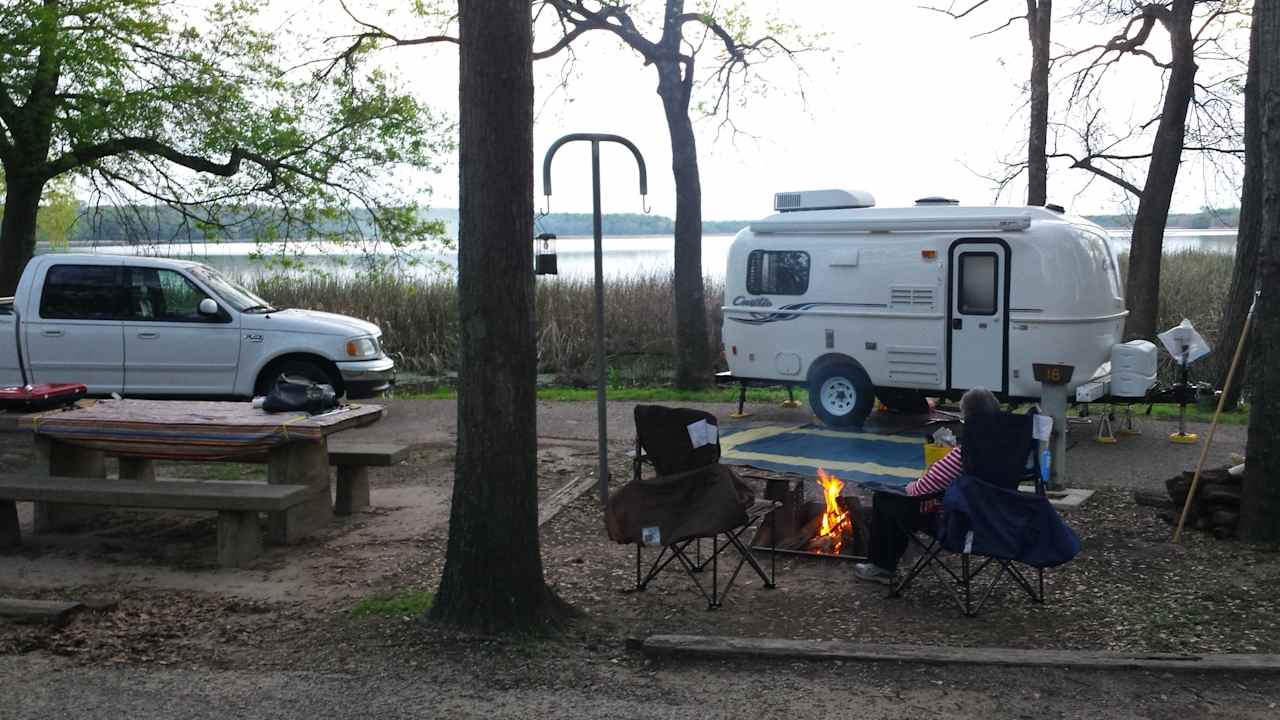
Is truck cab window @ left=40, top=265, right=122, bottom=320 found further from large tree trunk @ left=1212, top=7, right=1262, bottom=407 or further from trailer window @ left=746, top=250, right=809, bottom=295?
large tree trunk @ left=1212, top=7, right=1262, bottom=407

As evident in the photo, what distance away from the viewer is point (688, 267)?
16.2 m

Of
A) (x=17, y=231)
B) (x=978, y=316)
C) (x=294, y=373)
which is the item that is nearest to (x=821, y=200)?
(x=978, y=316)

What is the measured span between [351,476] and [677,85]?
834cm

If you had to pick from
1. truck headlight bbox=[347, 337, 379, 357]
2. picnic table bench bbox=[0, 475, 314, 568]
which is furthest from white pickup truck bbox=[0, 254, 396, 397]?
picnic table bench bbox=[0, 475, 314, 568]

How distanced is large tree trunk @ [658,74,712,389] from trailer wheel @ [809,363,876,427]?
362 cm

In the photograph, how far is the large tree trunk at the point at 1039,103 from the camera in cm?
1591

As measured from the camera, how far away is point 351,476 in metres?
8.88

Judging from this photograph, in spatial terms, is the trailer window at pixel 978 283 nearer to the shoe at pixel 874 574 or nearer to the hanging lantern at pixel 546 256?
the hanging lantern at pixel 546 256

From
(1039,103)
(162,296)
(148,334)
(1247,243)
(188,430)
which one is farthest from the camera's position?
(1039,103)

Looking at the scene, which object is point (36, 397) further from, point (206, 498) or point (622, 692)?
point (622, 692)

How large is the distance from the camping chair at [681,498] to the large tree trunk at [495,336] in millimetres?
696

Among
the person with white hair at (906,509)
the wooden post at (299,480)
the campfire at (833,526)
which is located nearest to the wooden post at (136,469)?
the wooden post at (299,480)

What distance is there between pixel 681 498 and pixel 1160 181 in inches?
487

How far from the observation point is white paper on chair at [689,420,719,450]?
6.71 m
